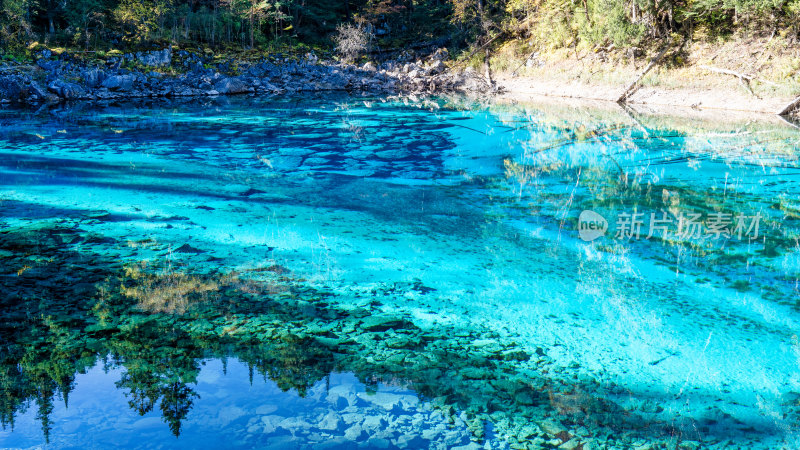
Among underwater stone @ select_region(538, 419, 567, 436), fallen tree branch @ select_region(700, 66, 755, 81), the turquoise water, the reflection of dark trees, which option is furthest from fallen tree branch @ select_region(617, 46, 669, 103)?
underwater stone @ select_region(538, 419, 567, 436)

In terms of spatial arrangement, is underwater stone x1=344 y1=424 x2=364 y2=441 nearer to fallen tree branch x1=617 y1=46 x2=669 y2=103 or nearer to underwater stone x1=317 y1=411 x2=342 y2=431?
underwater stone x1=317 y1=411 x2=342 y2=431

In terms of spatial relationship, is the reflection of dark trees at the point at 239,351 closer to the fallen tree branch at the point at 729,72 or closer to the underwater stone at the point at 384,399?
the underwater stone at the point at 384,399

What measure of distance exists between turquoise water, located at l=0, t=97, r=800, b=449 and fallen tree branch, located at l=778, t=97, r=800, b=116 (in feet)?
19.4

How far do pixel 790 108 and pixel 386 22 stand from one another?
26.2m

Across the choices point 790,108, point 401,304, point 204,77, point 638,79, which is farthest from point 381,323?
point 204,77

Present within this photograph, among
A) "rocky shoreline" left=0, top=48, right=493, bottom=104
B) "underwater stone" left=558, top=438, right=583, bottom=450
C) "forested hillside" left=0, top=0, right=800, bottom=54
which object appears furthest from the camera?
"rocky shoreline" left=0, top=48, right=493, bottom=104

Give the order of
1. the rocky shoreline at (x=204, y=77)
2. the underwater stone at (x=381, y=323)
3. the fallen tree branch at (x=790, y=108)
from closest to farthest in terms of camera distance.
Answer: the underwater stone at (x=381, y=323)
the fallen tree branch at (x=790, y=108)
the rocky shoreline at (x=204, y=77)

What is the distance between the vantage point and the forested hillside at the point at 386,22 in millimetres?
19609

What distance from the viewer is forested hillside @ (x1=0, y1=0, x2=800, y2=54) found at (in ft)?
64.3

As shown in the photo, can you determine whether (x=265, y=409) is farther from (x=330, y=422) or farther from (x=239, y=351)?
(x=239, y=351)

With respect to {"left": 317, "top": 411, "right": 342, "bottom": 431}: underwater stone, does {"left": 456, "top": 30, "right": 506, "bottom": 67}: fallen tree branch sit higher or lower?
higher

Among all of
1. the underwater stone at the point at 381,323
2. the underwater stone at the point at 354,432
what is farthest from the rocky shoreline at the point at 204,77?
the underwater stone at the point at 354,432

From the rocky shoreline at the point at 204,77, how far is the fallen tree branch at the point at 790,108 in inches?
506

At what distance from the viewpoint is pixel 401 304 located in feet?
16.2
